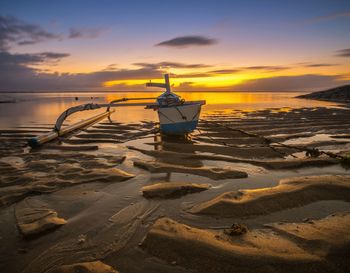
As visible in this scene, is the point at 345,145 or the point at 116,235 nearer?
the point at 116,235

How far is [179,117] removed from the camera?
14172 mm

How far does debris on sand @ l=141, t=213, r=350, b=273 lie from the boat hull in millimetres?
9478

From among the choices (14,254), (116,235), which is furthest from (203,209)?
(14,254)

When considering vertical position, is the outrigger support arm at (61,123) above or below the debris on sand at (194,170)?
above

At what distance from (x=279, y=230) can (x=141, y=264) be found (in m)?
2.50

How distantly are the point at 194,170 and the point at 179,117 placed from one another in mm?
6026

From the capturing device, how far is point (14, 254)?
410 centimetres

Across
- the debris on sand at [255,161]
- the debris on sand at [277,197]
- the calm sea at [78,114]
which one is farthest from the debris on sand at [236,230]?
the calm sea at [78,114]

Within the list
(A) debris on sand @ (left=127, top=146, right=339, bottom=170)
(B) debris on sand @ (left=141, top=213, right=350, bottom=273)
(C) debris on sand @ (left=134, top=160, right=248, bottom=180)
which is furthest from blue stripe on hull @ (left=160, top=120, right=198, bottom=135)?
(B) debris on sand @ (left=141, top=213, right=350, bottom=273)

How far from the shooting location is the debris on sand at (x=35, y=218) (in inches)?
189

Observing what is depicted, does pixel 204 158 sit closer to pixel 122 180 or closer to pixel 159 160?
pixel 159 160

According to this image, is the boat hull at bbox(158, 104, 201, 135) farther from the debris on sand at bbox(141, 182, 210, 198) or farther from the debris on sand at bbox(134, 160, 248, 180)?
the debris on sand at bbox(141, 182, 210, 198)

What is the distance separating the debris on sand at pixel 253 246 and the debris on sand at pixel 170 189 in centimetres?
152

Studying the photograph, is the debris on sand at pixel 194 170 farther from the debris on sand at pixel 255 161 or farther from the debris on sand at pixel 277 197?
the debris on sand at pixel 277 197
